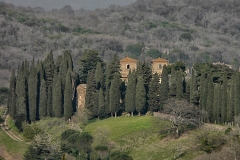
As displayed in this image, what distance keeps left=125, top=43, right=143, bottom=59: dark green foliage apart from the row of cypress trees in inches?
3068

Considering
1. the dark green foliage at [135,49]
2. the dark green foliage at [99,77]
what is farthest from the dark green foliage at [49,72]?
the dark green foliage at [135,49]

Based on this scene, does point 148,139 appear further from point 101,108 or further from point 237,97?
point 101,108

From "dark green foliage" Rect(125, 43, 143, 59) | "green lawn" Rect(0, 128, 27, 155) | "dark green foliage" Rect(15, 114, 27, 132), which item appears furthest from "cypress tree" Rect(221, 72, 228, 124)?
"dark green foliage" Rect(125, 43, 143, 59)

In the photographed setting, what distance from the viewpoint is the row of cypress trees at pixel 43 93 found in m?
74.4

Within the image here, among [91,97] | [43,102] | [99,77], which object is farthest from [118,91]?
[43,102]

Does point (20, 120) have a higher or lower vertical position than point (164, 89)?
lower

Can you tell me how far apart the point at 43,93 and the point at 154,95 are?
439 inches

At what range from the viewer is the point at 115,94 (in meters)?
72.5

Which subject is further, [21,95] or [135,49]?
[135,49]

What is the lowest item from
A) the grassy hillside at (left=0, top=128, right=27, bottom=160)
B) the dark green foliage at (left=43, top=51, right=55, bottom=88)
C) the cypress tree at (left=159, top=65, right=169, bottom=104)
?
the grassy hillside at (left=0, top=128, right=27, bottom=160)

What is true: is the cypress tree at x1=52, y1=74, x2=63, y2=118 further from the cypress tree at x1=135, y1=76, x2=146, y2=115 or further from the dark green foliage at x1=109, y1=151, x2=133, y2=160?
the dark green foliage at x1=109, y1=151, x2=133, y2=160

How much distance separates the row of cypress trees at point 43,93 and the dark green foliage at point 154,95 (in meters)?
7.76

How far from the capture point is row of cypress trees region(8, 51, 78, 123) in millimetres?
74438

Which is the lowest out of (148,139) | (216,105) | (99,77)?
(148,139)
